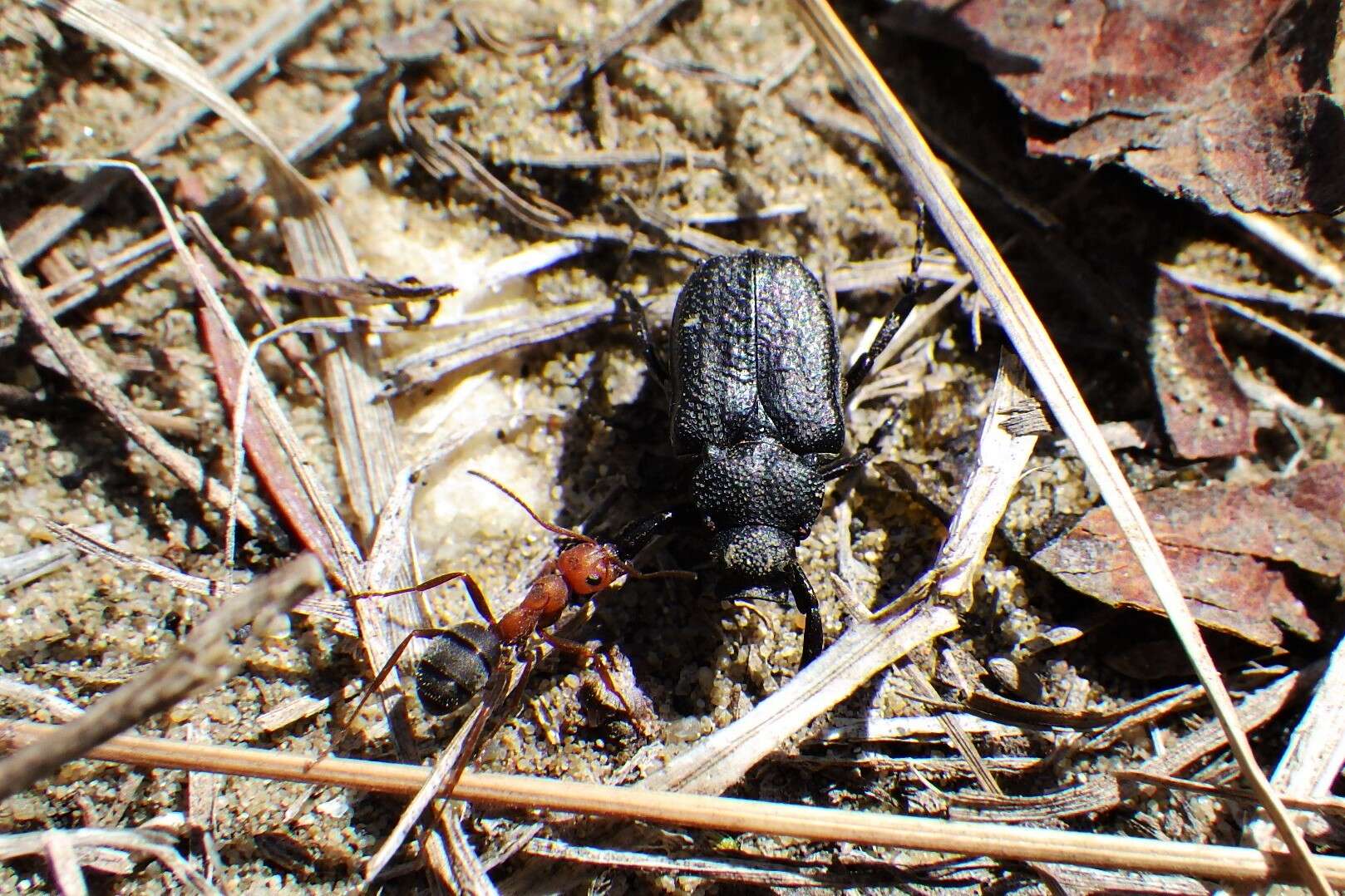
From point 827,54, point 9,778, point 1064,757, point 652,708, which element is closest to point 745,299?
point 827,54

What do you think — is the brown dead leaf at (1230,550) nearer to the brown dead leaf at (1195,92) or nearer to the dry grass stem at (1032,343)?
the dry grass stem at (1032,343)

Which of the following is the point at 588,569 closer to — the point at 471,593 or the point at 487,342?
the point at 471,593

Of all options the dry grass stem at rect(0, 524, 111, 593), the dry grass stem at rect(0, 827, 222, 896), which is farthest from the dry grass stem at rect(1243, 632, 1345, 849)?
the dry grass stem at rect(0, 524, 111, 593)

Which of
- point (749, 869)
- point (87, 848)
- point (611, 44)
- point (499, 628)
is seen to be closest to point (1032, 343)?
point (749, 869)

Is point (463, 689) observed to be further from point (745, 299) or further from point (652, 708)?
point (745, 299)

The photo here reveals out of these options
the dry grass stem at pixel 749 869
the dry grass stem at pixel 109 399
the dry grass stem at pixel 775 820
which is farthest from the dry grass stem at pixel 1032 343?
the dry grass stem at pixel 109 399

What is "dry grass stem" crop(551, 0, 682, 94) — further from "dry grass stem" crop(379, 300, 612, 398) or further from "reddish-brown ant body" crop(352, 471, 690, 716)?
"reddish-brown ant body" crop(352, 471, 690, 716)
